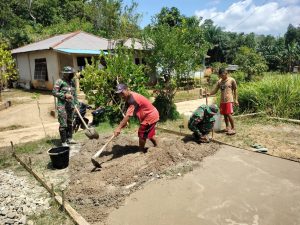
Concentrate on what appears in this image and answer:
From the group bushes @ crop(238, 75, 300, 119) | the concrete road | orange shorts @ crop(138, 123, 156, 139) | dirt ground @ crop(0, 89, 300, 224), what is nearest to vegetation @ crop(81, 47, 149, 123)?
dirt ground @ crop(0, 89, 300, 224)

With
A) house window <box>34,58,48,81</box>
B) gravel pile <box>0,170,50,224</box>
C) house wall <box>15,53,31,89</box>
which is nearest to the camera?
gravel pile <box>0,170,50,224</box>

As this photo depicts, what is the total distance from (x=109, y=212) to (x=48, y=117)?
8092mm

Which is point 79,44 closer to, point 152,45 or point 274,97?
point 152,45

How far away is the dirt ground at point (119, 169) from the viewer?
4.23 metres

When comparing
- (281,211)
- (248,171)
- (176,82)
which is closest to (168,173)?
(248,171)

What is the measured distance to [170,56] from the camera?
9.10 m

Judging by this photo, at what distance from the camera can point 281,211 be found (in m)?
3.82

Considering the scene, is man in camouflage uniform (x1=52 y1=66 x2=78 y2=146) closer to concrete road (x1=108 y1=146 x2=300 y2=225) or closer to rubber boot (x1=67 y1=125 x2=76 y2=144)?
rubber boot (x1=67 y1=125 x2=76 y2=144)

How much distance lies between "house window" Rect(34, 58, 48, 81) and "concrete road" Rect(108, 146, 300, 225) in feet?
54.4

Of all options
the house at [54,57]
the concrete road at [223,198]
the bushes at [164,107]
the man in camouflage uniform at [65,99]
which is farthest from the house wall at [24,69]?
the concrete road at [223,198]

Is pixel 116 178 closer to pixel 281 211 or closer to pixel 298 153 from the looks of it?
pixel 281 211

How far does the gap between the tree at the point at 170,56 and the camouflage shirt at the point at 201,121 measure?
279cm

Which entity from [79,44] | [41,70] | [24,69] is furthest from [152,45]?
[24,69]

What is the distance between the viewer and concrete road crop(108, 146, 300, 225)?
12.3ft
